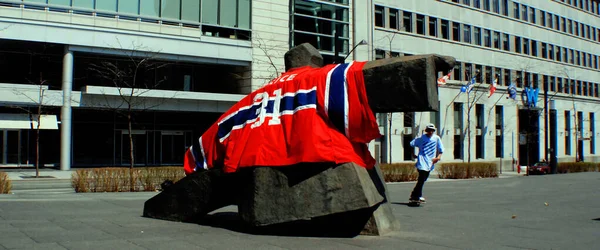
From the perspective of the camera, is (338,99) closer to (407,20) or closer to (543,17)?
(407,20)

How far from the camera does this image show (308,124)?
823 centimetres

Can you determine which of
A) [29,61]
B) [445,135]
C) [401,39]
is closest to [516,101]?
[445,135]

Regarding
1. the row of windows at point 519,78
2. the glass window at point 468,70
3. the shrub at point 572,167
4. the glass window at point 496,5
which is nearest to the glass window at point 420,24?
the row of windows at point 519,78

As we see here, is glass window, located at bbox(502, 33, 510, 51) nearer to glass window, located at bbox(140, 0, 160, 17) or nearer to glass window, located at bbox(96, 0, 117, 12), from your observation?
glass window, located at bbox(140, 0, 160, 17)

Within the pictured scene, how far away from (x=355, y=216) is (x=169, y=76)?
1292 inches

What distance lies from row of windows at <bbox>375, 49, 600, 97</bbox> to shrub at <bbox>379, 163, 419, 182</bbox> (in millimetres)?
18103

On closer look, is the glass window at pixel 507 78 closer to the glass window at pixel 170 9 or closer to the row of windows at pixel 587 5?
the row of windows at pixel 587 5

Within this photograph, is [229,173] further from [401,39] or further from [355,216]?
[401,39]

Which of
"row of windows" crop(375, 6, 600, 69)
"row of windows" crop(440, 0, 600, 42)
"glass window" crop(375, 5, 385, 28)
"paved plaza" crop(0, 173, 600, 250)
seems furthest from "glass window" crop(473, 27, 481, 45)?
"paved plaza" crop(0, 173, 600, 250)

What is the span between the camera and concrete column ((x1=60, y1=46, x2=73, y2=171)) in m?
32.8

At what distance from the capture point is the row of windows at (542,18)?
178 feet

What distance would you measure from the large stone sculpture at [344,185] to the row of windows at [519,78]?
3566 cm

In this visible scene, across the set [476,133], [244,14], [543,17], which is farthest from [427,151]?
[543,17]

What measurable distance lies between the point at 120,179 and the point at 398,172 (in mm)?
13180
